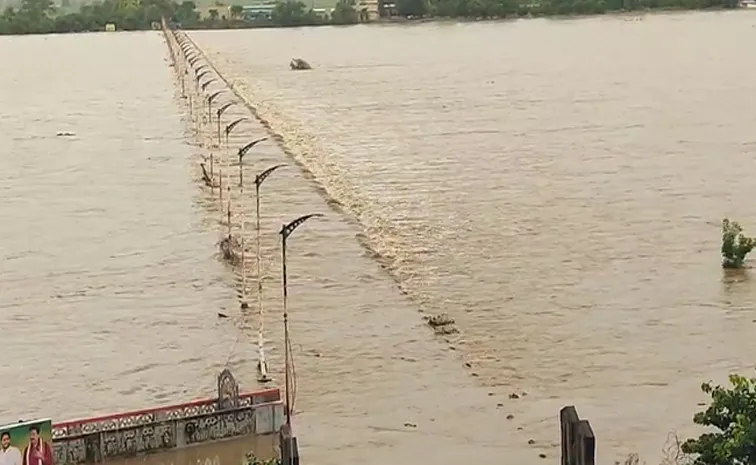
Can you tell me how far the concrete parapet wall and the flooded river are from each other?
0.89 meters

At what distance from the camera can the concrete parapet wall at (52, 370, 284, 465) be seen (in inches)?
401

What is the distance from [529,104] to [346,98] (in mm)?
6461

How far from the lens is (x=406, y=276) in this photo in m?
17.3

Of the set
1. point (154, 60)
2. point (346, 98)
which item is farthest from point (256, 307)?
point (154, 60)

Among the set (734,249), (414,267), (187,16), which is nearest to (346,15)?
(187,16)

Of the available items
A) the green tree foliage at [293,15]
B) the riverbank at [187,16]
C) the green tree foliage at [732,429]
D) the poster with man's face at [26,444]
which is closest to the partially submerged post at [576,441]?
the green tree foliage at [732,429]

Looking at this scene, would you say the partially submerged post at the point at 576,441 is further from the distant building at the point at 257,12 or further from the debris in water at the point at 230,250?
the distant building at the point at 257,12

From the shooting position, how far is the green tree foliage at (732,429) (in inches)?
270

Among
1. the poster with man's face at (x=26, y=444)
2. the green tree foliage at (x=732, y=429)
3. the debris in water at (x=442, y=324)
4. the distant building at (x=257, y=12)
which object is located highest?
the green tree foliage at (x=732, y=429)

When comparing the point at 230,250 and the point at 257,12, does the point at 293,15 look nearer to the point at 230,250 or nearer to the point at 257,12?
the point at 257,12

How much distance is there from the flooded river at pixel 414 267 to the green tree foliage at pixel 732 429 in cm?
354

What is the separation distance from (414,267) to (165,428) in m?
7.76

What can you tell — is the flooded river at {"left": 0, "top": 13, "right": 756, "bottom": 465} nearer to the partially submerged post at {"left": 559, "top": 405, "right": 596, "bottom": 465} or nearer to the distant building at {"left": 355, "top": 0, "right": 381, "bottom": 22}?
Result: the partially submerged post at {"left": 559, "top": 405, "right": 596, "bottom": 465}

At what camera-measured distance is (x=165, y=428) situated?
34.1 ft
